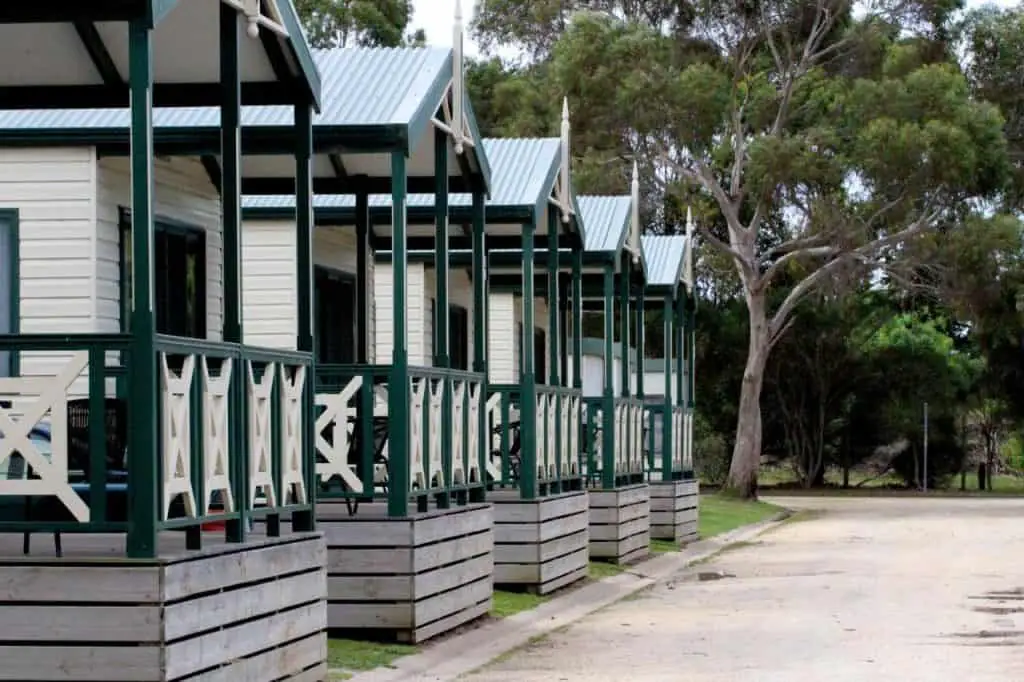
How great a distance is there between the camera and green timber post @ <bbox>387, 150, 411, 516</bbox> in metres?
13.4

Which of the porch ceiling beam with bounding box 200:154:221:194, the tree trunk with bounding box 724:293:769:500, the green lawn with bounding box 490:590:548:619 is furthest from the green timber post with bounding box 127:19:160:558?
the tree trunk with bounding box 724:293:769:500

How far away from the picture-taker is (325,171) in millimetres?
16281

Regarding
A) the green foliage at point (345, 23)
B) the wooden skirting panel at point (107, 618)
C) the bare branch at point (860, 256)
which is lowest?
the wooden skirting panel at point (107, 618)

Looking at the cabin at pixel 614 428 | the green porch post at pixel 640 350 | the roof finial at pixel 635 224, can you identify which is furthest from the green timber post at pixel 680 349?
the roof finial at pixel 635 224

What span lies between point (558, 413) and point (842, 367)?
33.5 meters

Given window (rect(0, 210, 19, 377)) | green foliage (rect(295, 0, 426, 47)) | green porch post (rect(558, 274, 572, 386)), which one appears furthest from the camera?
green foliage (rect(295, 0, 426, 47))

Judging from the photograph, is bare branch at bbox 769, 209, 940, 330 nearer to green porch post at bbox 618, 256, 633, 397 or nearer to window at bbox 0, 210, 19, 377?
green porch post at bbox 618, 256, 633, 397

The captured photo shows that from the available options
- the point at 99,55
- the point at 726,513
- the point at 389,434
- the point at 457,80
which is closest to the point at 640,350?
the point at 726,513

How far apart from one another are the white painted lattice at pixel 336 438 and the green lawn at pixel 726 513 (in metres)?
17.3

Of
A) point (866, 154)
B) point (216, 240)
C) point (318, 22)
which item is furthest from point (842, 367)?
point (216, 240)

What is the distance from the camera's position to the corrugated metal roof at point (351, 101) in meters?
13.6

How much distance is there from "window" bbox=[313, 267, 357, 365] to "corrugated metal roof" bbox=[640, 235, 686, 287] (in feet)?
31.0

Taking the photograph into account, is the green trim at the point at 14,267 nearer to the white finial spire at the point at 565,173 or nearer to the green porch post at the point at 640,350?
the white finial spire at the point at 565,173

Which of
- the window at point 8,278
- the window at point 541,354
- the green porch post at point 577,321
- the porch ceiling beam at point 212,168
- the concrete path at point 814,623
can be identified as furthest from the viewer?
Answer: the window at point 541,354
